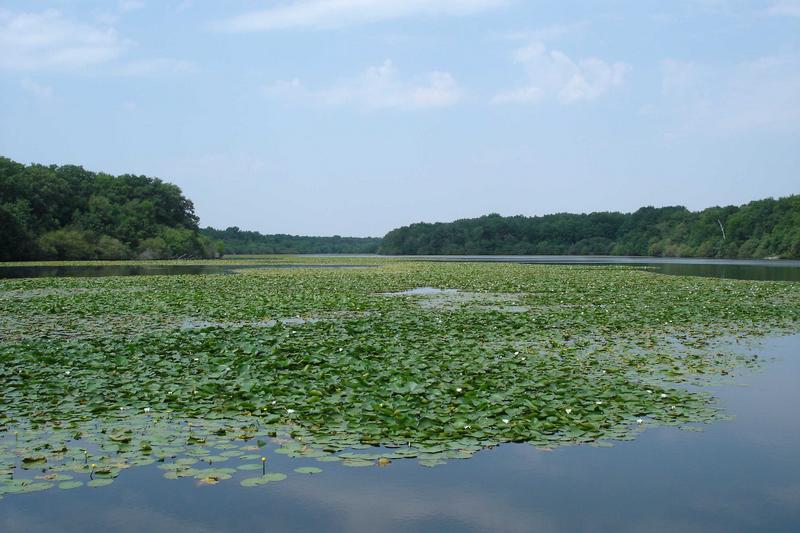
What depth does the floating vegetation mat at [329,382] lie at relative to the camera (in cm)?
620

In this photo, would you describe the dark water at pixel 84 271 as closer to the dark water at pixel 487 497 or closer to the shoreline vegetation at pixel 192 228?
the shoreline vegetation at pixel 192 228

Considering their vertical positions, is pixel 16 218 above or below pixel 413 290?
above

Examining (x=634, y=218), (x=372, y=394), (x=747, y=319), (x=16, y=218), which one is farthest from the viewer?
(x=634, y=218)

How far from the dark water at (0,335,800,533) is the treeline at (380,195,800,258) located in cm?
8636

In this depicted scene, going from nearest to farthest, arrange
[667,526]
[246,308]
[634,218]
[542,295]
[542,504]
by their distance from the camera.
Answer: [667,526], [542,504], [246,308], [542,295], [634,218]

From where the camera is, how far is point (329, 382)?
8711 millimetres

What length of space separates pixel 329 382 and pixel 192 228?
4097 inches

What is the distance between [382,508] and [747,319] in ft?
46.0

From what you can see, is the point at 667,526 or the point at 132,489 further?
the point at 132,489

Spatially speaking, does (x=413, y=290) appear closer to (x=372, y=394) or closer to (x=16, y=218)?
(x=372, y=394)

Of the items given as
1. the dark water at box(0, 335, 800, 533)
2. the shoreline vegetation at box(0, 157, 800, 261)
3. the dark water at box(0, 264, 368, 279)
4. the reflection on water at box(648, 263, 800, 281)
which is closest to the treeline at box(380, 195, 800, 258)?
the shoreline vegetation at box(0, 157, 800, 261)

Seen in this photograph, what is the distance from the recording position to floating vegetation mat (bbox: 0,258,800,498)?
6195 millimetres

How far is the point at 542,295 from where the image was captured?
908 inches

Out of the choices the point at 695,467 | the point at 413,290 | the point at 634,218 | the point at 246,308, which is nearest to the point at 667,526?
the point at 695,467
